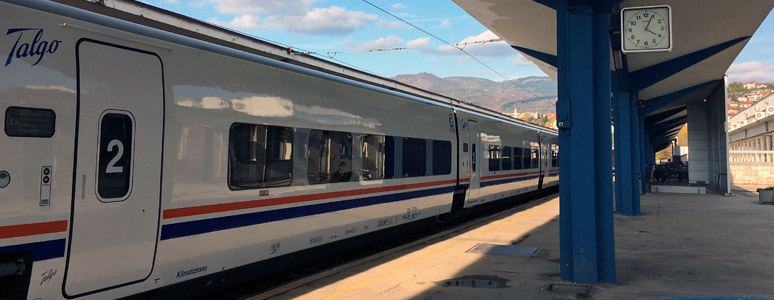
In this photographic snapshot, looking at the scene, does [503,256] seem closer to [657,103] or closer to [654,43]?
[654,43]

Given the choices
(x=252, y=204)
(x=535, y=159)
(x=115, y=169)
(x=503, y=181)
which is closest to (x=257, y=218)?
(x=252, y=204)

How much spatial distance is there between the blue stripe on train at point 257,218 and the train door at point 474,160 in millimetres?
4355

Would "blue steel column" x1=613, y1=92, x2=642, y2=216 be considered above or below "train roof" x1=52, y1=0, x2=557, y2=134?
below

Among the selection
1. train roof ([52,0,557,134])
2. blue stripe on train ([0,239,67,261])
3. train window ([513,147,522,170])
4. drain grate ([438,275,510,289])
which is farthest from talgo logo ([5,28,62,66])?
train window ([513,147,522,170])

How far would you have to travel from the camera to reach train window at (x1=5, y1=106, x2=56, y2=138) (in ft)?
13.4

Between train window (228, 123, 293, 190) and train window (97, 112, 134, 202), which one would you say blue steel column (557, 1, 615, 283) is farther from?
train window (97, 112, 134, 202)

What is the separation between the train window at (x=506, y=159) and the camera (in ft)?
54.0

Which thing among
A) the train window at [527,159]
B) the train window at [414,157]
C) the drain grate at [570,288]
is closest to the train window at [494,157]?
the train window at [527,159]

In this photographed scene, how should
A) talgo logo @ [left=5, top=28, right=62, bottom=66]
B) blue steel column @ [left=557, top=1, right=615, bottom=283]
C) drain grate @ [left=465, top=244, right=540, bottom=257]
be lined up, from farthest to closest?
drain grate @ [left=465, top=244, right=540, bottom=257]
blue steel column @ [left=557, top=1, right=615, bottom=283]
talgo logo @ [left=5, top=28, right=62, bottom=66]

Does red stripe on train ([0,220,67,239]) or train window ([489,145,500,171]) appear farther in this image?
train window ([489,145,500,171])

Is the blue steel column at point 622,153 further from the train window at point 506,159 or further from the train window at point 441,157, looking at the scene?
the train window at point 441,157

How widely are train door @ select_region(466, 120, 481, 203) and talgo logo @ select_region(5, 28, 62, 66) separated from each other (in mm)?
10094

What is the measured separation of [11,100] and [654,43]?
7.21 m

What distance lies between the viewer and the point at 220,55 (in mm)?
6039
